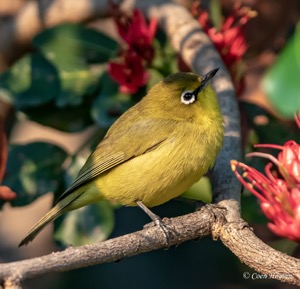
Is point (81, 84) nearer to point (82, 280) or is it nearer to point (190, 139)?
point (190, 139)

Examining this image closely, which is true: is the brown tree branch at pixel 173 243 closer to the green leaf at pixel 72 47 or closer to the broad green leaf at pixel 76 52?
the broad green leaf at pixel 76 52

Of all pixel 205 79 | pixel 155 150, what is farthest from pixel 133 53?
pixel 155 150

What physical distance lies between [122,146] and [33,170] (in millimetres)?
543

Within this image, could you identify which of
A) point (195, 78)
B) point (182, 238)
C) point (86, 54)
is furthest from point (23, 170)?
point (182, 238)

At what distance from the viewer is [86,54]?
15.2ft

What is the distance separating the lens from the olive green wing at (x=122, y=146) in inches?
162

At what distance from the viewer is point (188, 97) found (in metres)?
4.26

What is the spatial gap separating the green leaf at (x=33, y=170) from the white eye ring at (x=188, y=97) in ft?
2.37

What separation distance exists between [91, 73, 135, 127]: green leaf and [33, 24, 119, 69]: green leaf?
0.14 m

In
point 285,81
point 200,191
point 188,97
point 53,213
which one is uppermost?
point 285,81

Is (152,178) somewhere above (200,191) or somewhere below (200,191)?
above

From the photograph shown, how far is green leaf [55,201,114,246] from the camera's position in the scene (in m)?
4.30

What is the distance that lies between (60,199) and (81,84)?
28.7 inches

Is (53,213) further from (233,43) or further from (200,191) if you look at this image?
(233,43)
